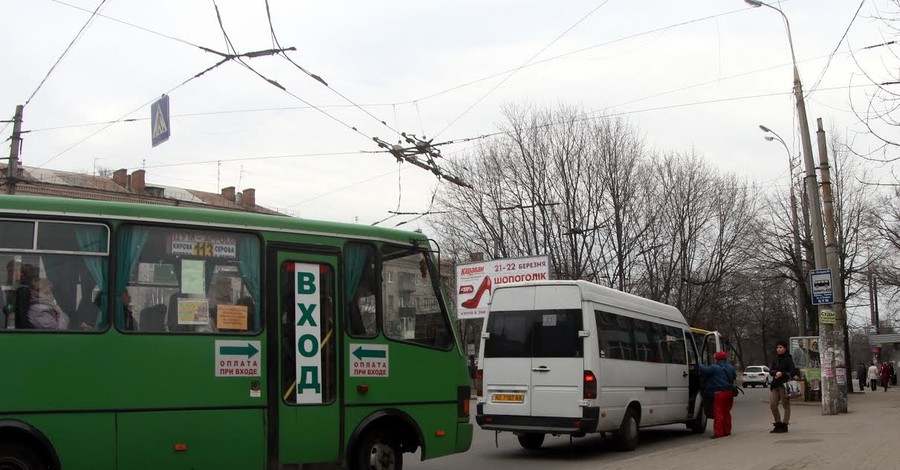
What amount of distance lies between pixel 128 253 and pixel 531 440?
847 centimetres

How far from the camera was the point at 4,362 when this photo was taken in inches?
273

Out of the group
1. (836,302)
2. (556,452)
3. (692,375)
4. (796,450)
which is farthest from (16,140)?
(836,302)

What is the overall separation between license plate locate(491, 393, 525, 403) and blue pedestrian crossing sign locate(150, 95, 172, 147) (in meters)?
8.19

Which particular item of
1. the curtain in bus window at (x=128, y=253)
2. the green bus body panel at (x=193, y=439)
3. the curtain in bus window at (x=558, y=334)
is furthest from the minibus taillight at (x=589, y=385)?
the curtain in bus window at (x=128, y=253)

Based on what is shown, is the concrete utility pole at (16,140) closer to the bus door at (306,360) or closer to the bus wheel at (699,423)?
the bus door at (306,360)

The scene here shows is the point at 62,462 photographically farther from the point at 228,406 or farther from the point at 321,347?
the point at 321,347

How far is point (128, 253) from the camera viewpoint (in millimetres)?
7789

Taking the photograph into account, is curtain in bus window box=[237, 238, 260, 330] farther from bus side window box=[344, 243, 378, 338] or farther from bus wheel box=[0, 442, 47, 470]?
bus wheel box=[0, 442, 47, 470]

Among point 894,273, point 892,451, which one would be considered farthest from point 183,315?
point 894,273

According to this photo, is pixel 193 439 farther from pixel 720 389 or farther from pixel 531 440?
pixel 720 389

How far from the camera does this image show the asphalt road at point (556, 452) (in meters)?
12.0

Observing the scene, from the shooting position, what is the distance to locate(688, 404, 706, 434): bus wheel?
16766 mm

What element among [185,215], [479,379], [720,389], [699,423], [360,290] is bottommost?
[699,423]

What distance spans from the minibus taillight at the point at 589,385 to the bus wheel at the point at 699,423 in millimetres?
5420
